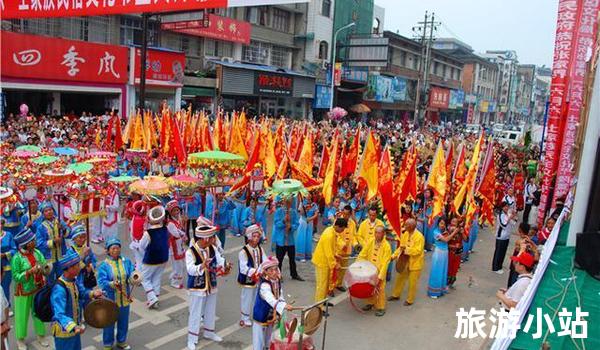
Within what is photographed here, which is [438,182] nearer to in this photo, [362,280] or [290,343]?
[362,280]

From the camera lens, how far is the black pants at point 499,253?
10.0 m

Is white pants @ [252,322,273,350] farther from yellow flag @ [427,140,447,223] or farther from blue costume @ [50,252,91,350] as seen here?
yellow flag @ [427,140,447,223]

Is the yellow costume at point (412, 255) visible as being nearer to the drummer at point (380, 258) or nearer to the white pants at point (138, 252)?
the drummer at point (380, 258)

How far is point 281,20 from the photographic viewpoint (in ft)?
123

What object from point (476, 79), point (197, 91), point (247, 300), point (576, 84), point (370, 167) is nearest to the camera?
point (247, 300)

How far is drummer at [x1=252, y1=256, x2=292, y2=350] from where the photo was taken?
19.2 ft

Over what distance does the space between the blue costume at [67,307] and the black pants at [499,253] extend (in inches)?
296

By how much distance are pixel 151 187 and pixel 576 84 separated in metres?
8.75

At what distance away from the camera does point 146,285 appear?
25.1 ft

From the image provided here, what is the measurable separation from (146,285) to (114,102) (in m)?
20.6

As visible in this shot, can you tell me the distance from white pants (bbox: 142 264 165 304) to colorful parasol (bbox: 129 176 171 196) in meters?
1.59

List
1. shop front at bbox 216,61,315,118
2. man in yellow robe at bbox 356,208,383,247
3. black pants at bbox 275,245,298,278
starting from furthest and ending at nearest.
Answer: shop front at bbox 216,61,315,118 < black pants at bbox 275,245,298,278 < man in yellow robe at bbox 356,208,383,247

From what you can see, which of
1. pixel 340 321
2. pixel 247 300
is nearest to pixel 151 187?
pixel 247 300

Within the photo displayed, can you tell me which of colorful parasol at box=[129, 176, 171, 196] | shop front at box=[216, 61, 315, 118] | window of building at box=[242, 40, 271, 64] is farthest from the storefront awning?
colorful parasol at box=[129, 176, 171, 196]
